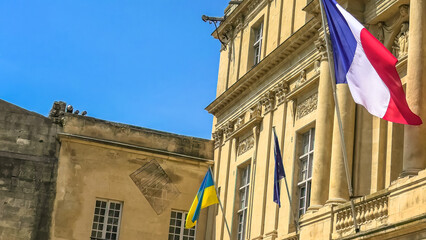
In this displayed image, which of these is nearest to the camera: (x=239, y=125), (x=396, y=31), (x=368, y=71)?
(x=368, y=71)

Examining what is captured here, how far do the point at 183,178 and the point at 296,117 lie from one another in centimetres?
621

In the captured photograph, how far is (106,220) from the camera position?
25641mm

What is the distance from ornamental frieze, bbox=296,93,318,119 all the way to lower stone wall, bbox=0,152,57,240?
8.13m

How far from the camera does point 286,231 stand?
805 inches

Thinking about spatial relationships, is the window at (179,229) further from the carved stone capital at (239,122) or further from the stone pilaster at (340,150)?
the stone pilaster at (340,150)

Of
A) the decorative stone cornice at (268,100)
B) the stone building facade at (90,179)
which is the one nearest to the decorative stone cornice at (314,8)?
the decorative stone cornice at (268,100)

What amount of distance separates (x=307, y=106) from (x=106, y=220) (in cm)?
775

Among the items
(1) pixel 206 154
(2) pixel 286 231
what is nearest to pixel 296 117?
(2) pixel 286 231

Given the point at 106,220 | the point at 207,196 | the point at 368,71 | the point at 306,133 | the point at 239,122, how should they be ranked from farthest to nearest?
the point at 106,220
the point at 239,122
the point at 207,196
the point at 306,133
the point at 368,71

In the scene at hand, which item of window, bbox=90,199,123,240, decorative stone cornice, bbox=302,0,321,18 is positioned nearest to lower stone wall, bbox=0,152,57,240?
window, bbox=90,199,123,240

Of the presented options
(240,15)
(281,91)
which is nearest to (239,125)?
(281,91)

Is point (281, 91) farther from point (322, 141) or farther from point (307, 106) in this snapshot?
point (322, 141)

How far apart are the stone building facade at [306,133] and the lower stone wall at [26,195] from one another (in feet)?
15.7

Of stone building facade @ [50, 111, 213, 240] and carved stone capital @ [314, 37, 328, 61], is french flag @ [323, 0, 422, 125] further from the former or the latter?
stone building facade @ [50, 111, 213, 240]
